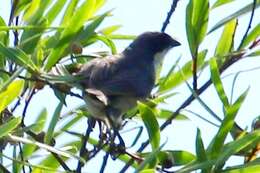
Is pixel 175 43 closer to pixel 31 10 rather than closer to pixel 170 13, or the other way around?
pixel 31 10

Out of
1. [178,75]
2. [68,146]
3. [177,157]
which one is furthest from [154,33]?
[177,157]

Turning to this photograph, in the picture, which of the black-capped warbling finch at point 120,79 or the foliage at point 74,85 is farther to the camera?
the black-capped warbling finch at point 120,79

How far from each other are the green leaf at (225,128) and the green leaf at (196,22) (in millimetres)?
224

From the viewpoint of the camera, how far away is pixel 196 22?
1.83 metres

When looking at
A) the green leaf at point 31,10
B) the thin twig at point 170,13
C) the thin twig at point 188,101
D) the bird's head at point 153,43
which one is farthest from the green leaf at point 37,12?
the bird's head at point 153,43

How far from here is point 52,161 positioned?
6.35 feet

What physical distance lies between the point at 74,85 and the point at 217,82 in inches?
14.8

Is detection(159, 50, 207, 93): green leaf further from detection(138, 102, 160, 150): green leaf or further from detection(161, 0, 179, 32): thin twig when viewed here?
detection(138, 102, 160, 150): green leaf

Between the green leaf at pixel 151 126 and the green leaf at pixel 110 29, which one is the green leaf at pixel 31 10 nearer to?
the green leaf at pixel 110 29

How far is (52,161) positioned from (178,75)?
427 millimetres

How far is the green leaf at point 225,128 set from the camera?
63.6 inches

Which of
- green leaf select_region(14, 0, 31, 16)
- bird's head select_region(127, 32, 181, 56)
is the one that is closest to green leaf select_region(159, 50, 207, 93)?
green leaf select_region(14, 0, 31, 16)

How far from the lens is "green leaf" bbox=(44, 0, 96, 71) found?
71.0 inches

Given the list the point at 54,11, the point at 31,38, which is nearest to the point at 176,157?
the point at 31,38
